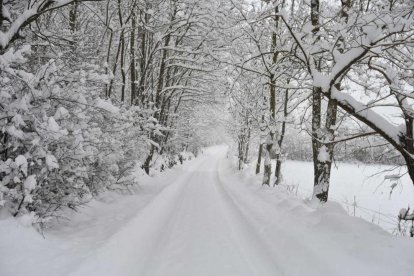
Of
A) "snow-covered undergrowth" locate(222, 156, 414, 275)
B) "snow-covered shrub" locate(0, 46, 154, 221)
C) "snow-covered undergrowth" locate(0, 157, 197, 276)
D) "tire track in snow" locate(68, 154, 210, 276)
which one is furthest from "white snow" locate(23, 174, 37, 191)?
"snow-covered undergrowth" locate(222, 156, 414, 275)

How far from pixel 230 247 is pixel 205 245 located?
20.1 inches

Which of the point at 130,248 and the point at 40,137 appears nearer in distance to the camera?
the point at 40,137

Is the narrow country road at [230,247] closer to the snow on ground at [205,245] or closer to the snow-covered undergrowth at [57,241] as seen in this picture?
the snow on ground at [205,245]

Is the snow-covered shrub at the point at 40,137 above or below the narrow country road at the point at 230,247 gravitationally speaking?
above

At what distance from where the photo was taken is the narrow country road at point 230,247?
5.21m

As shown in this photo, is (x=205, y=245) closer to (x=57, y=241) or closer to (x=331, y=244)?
(x=331, y=244)

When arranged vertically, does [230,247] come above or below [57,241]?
below

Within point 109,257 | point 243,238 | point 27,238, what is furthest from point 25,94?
point 243,238

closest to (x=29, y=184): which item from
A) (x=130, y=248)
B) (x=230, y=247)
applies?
(x=130, y=248)

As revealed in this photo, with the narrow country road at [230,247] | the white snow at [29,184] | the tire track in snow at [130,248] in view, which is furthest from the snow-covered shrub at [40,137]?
the narrow country road at [230,247]

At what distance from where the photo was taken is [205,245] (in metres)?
6.71

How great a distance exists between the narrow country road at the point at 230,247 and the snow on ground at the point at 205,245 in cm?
2

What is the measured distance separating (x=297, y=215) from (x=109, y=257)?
15.6 ft

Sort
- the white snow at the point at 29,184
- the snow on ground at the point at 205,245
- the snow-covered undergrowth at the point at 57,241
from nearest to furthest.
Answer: the snow-covered undergrowth at the point at 57,241 < the snow on ground at the point at 205,245 < the white snow at the point at 29,184
